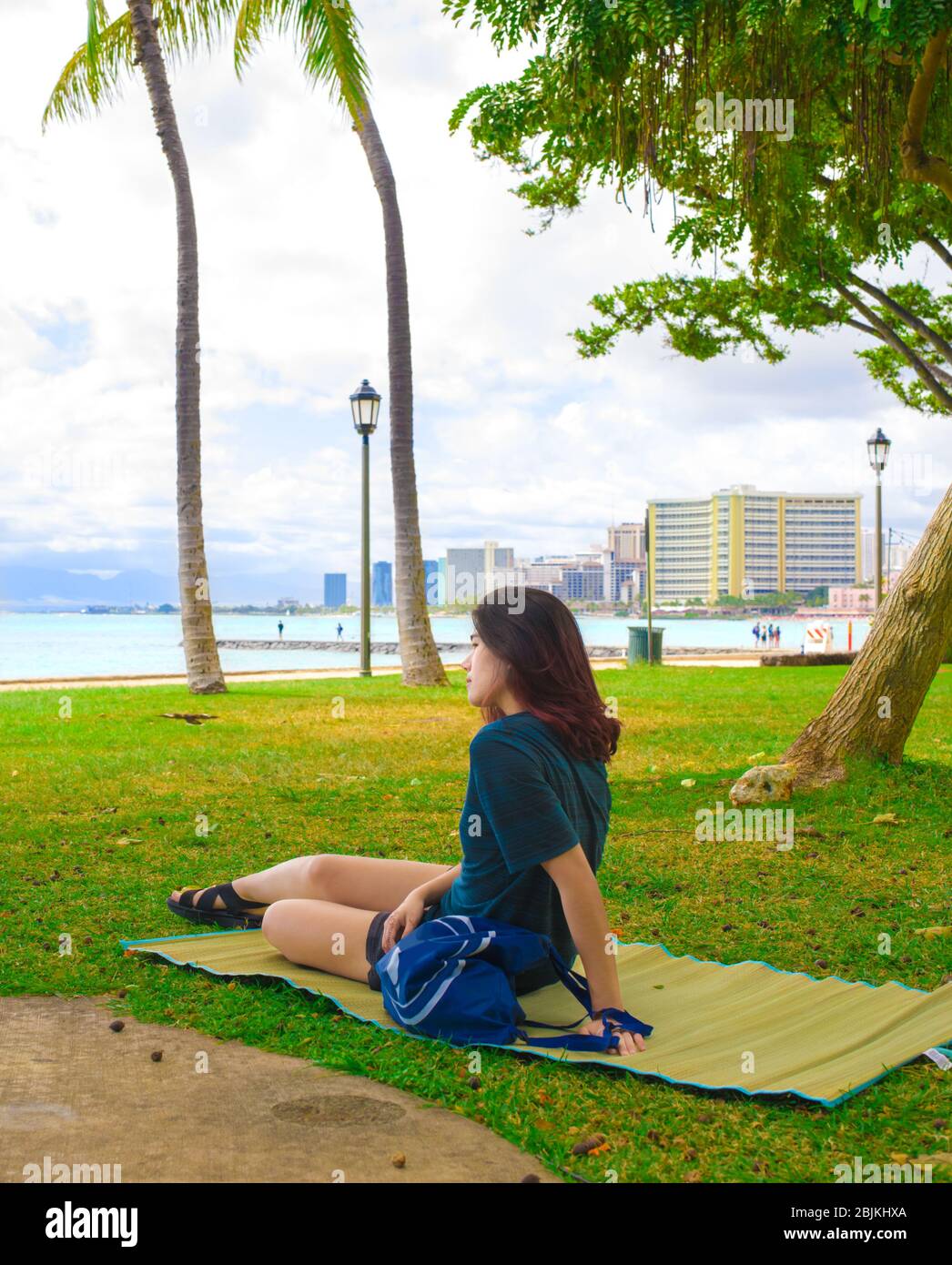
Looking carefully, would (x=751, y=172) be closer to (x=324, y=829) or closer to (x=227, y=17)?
(x=324, y=829)

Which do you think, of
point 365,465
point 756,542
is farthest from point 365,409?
point 756,542

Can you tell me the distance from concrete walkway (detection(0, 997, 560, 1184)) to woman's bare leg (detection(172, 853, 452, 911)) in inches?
30.1

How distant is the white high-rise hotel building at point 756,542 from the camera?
70.6m

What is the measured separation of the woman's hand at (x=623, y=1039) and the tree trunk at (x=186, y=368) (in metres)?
12.2

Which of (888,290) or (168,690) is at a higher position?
(888,290)

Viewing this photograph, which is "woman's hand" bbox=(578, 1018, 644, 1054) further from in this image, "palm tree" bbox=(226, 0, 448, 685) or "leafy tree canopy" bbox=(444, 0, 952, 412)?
"palm tree" bbox=(226, 0, 448, 685)

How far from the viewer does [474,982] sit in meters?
3.63

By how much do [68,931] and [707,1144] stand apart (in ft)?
10.1

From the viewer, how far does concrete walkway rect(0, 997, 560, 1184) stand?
282 cm

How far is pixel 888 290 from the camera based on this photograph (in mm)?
19875

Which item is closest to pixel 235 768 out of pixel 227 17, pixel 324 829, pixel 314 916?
pixel 324 829

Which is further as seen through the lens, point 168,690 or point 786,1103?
point 168,690

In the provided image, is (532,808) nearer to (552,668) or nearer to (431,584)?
(552,668)
